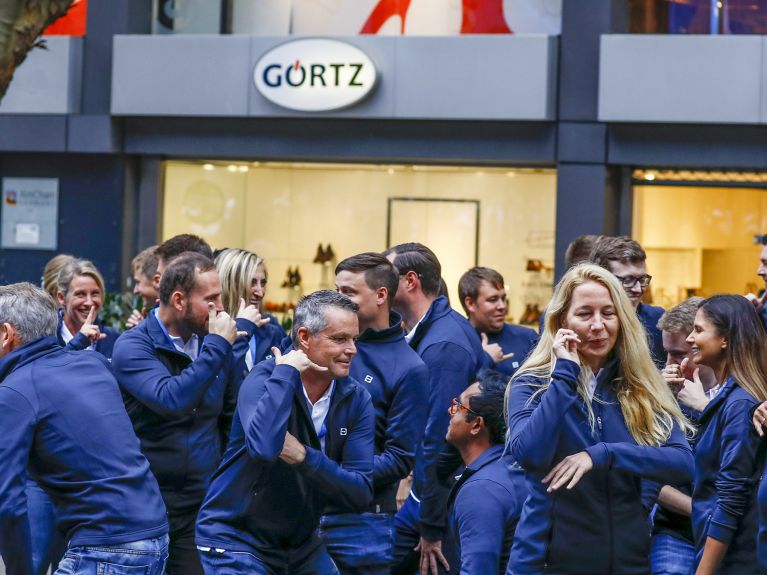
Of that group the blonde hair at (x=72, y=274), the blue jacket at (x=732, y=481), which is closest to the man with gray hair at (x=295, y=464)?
the blue jacket at (x=732, y=481)

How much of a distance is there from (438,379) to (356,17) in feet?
28.8

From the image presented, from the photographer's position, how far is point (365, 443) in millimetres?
5477

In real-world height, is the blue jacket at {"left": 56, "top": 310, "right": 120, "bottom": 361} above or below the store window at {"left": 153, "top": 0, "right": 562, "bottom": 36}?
below

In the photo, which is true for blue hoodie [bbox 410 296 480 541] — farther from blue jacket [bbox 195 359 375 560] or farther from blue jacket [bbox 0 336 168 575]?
blue jacket [bbox 0 336 168 575]

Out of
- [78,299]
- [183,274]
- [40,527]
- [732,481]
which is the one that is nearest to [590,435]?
[732,481]

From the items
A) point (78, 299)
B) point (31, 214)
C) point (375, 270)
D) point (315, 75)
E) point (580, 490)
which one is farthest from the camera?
point (31, 214)

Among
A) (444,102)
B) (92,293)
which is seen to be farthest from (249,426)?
(444,102)

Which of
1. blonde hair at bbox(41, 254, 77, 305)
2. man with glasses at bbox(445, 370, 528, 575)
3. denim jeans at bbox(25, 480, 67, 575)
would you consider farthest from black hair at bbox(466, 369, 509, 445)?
blonde hair at bbox(41, 254, 77, 305)

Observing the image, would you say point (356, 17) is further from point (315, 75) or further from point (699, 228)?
point (699, 228)

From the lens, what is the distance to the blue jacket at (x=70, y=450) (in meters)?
4.83

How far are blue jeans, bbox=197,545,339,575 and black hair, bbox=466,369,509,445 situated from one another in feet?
2.97

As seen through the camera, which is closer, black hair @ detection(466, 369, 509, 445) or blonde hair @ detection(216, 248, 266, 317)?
black hair @ detection(466, 369, 509, 445)

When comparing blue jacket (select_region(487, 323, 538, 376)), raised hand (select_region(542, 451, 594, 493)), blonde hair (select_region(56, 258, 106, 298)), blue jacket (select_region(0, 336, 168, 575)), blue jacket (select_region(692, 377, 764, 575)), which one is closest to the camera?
raised hand (select_region(542, 451, 594, 493))

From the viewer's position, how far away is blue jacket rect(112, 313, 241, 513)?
6023 mm
